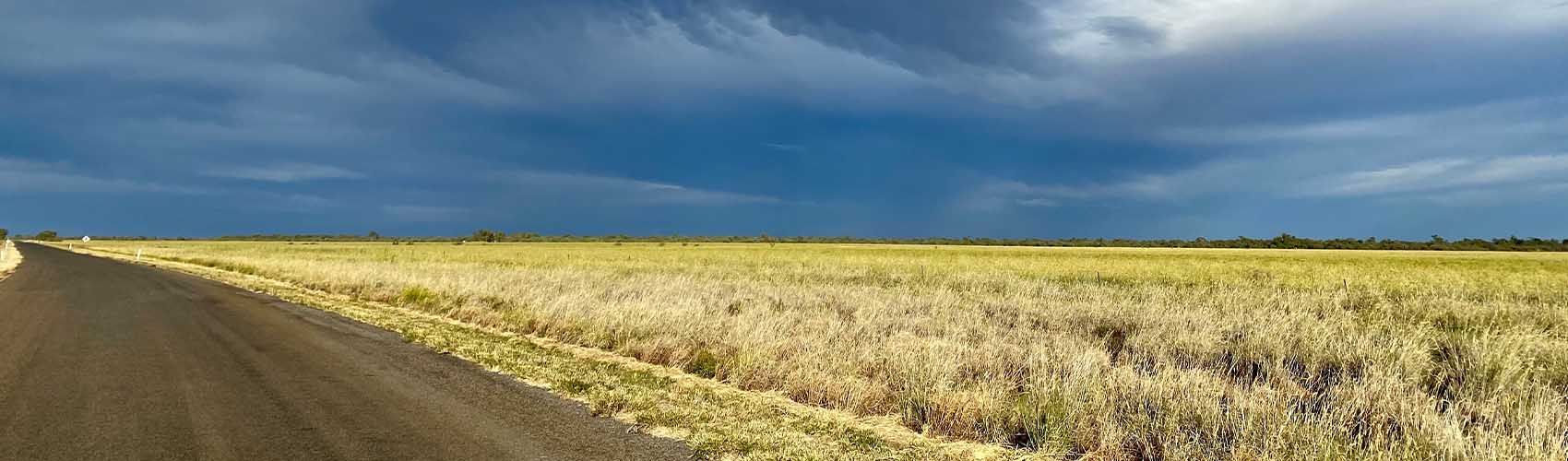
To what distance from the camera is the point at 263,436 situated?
6238 millimetres

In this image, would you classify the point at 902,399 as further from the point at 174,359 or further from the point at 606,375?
the point at 174,359

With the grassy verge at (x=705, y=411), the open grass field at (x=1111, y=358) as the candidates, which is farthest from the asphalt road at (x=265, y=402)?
the open grass field at (x=1111, y=358)

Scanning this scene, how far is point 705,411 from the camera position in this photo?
778cm

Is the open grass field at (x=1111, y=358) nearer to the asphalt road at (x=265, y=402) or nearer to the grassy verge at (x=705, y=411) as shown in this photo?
the grassy verge at (x=705, y=411)

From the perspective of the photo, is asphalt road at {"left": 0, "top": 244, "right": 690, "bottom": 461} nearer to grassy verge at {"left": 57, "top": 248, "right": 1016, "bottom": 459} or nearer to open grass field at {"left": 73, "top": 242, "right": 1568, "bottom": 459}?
grassy verge at {"left": 57, "top": 248, "right": 1016, "bottom": 459}

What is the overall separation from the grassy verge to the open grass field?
42 centimetres

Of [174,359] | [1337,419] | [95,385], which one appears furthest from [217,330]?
[1337,419]

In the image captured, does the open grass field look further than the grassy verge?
Yes

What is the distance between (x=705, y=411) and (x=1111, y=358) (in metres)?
7.94

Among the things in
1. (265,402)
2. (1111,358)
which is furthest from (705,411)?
(1111,358)

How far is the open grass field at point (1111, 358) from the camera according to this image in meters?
6.71

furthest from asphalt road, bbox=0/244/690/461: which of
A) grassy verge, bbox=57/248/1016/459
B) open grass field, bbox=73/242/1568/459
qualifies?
open grass field, bbox=73/242/1568/459

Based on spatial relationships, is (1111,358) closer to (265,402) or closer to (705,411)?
(705,411)

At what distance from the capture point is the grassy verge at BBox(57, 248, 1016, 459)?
658 cm
